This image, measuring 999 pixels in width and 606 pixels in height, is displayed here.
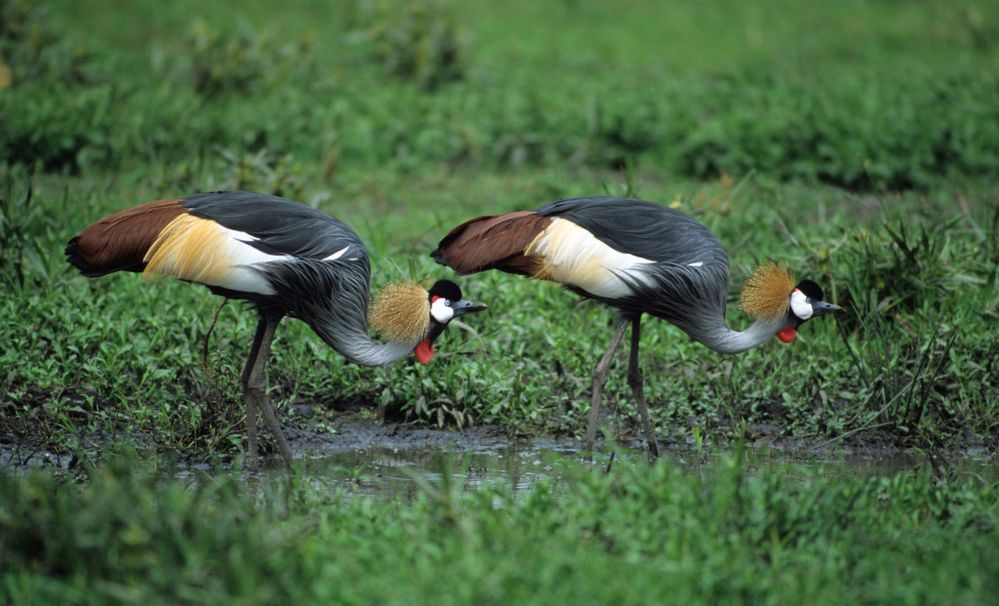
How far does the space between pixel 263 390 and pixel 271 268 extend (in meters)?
0.53

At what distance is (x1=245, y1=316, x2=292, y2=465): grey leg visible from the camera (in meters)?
4.82

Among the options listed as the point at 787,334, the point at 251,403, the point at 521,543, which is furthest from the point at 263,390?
the point at 787,334

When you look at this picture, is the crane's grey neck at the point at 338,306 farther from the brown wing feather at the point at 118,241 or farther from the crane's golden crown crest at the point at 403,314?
the brown wing feather at the point at 118,241

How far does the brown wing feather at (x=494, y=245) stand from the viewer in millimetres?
5070

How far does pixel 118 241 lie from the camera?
187 inches

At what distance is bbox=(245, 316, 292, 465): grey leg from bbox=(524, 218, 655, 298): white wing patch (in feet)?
3.73

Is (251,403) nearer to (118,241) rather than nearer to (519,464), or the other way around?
(118,241)

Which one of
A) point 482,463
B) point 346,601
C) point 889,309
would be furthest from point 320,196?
point 346,601

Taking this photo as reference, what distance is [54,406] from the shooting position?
495cm

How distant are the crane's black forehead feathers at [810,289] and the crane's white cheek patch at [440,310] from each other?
1520 millimetres

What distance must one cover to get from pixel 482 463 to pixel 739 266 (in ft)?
6.62

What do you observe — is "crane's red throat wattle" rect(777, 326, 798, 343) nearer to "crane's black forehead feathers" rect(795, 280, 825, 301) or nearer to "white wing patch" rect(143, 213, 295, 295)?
"crane's black forehead feathers" rect(795, 280, 825, 301)

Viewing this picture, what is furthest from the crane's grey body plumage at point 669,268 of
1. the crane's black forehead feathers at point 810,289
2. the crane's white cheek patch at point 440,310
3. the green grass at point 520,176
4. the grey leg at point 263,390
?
the grey leg at point 263,390

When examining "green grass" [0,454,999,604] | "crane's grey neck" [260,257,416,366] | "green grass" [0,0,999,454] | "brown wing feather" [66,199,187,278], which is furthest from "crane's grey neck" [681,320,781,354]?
"brown wing feather" [66,199,187,278]
